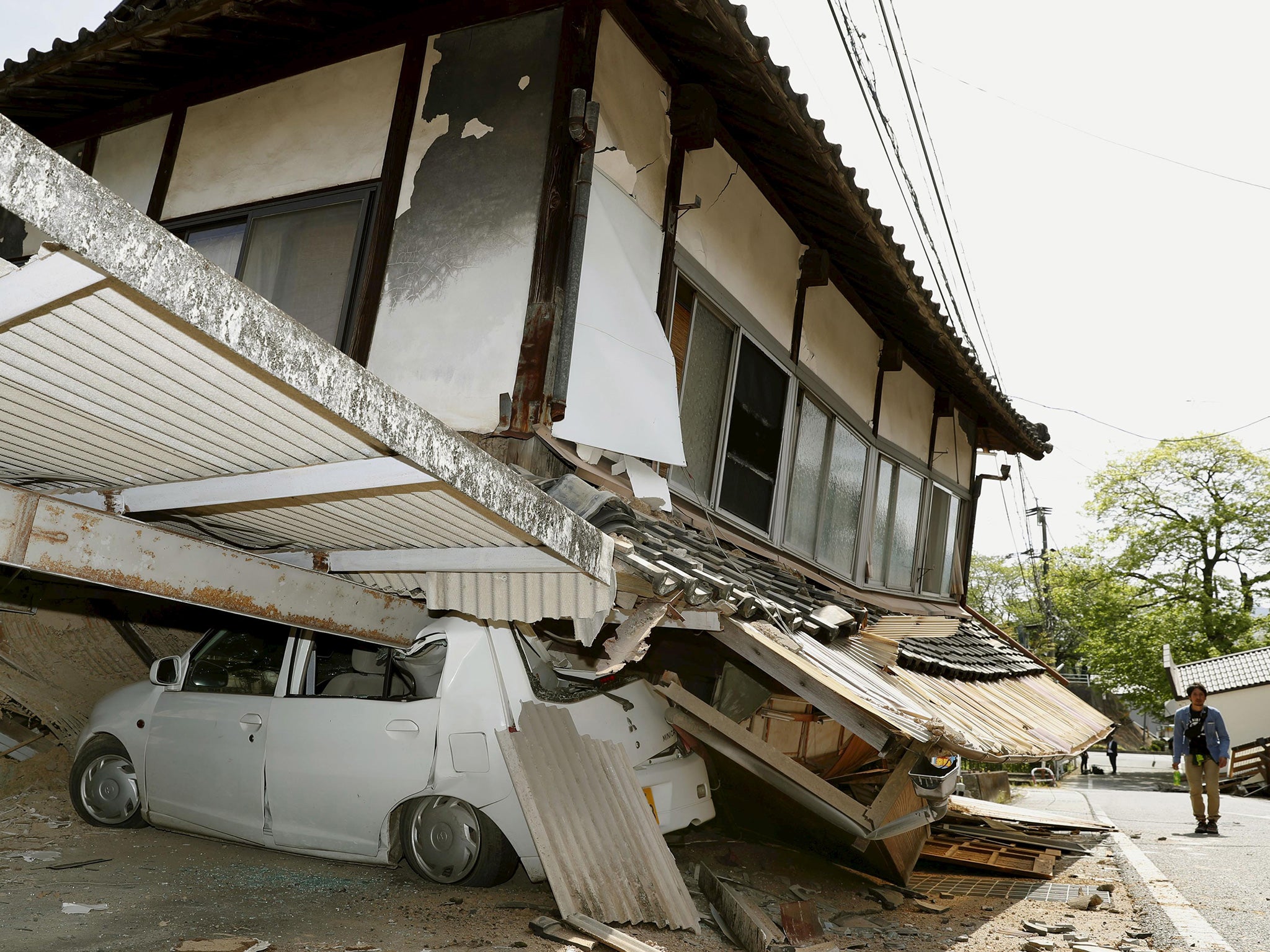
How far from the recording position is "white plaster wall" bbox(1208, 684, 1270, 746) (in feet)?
110

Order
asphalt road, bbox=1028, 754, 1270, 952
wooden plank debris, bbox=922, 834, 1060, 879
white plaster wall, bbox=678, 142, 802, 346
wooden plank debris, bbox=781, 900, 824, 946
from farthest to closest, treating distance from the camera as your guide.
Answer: wooden plank debris, bbox=922, 834, 1060, 879
white plaster wall, bbox=678, 142, 802, 346
asphalt road, bbox=1028, 754, 1270, 952
wooden plank debris, bbox=781, 900, 824, 946

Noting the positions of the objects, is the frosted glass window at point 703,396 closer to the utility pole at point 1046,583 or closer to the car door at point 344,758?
the car door at point 344,758

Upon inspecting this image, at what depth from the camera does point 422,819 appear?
5.74 metres

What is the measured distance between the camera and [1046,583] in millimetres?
45031

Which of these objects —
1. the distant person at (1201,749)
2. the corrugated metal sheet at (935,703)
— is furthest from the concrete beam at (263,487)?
the distant person at (1201,749)

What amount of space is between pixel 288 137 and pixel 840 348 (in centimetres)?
553

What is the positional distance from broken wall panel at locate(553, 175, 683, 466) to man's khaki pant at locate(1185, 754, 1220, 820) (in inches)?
372

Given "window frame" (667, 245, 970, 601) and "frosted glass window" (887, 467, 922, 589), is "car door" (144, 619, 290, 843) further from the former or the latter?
"frosted glass window" (887, 467, 922, 589)

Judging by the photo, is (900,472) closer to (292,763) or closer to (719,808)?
(719,808)

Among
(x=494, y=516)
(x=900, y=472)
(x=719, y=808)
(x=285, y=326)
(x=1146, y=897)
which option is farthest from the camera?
(x=900, y=472)

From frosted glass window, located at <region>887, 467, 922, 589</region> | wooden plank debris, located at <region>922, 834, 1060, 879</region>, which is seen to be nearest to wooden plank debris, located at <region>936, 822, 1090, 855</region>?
wooden plank debris, located at <region>922, 834, 1060, 879</region>

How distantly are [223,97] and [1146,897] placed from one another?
943cm

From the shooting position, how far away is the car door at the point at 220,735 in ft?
20.1

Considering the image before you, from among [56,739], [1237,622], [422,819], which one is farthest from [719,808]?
[1237,622]
